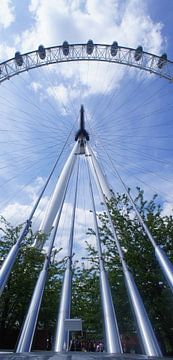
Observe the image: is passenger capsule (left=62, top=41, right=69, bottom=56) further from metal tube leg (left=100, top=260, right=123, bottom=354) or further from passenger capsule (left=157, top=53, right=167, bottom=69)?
metal tube leg (left=100, top=260, right=123, bottom=354)

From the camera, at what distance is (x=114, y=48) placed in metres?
30.0

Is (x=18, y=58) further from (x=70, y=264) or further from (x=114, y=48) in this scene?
(x=70, y=264)

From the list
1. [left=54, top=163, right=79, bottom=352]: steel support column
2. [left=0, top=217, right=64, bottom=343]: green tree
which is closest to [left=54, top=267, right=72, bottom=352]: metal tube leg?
[left=54, top=163, right=79, bottom=352]: steel support column

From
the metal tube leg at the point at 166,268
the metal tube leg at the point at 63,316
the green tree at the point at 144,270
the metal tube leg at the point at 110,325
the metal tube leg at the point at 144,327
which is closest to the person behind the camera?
the metal tube leg at the point at 144,327

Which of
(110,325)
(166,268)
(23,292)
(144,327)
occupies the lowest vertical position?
(144,327)

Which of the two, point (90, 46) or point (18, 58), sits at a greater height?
point (90, 46)

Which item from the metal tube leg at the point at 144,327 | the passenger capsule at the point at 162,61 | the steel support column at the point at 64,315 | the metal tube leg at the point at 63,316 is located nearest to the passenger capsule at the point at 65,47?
the passenger capsule at the point at 162,61

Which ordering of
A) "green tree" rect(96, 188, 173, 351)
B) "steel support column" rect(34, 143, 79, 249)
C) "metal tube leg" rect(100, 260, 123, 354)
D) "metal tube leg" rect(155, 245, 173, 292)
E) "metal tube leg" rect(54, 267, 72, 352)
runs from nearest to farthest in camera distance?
"metal tube leg" rect(100, 260, 123, 354) < "metal tube leg" rect(54, 267, 72, 352) < "metal tube leg" rect(155, 245, 173, 292) < "green tree" rect(96, 188, 173, 351) < "steel support column" rect(34, 143, 79, 249)

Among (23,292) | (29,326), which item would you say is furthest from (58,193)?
(29,326)

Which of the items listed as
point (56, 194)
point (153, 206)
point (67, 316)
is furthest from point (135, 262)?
point (56, 194)

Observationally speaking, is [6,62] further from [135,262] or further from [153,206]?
[135,262]

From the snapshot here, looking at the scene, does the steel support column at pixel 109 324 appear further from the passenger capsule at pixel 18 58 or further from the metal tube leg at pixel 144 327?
the passenger capsule at pixel 18 58

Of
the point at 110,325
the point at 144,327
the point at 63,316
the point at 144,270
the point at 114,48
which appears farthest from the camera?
the point at 114,48

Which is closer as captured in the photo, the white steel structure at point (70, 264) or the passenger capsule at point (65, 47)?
the white steel structure at point (70, 264)
